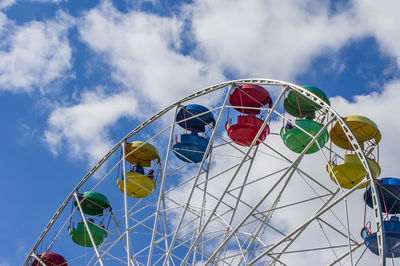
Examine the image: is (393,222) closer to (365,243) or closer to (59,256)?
(365,243)

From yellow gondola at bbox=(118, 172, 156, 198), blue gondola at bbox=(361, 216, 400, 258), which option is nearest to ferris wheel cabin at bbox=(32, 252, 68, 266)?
yellow gondola at bbox=(118, 172, 156, 198)

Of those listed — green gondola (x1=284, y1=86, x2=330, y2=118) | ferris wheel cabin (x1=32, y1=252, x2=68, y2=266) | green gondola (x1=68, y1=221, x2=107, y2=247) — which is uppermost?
green gondola (x1=284, y1=86, x2=330, y2=118)

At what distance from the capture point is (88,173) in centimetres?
2277

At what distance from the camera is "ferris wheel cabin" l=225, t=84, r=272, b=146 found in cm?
2119

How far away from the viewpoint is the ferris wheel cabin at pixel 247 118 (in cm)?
2119

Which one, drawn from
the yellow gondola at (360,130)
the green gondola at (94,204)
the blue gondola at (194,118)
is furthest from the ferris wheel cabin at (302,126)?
the green gondola at (94,204)

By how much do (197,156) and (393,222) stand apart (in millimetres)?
7701

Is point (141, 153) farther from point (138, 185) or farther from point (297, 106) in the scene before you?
point (297, 106)

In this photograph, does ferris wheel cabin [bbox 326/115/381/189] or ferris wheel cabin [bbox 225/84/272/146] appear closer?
ferris wheel cabin [bbox 326/115/381/189]

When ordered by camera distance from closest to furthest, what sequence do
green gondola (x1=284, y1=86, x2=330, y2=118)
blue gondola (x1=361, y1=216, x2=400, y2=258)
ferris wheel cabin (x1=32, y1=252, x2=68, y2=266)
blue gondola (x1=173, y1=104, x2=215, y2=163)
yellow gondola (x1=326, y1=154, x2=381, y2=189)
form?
blue gondola (x1=361, y1=216, x2=400, y2=258)
yellow gondola (x1=326, y1=154, x2=381, y2=189)
green gondola (x1=284, y1=86, x2=330, y2=118)
blue gondola (x1=173, y1=104, x2=215, y2=163)
ferris wheel cabin (x1=32, y1=252, x2=68, y2=266)

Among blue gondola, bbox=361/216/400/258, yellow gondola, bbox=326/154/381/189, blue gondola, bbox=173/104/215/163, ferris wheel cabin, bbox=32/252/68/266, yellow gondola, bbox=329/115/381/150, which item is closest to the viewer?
blue gondola, bbox=361/216/400/258

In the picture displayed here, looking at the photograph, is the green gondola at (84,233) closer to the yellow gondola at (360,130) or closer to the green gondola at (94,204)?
the green gondola at (94,204)

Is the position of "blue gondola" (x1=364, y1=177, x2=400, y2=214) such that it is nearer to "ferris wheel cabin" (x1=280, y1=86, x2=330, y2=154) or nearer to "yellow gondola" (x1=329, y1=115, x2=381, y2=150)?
"yellow gondola" (x1=329, y1=115, x2=381, y2=150)

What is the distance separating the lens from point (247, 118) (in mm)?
21406
